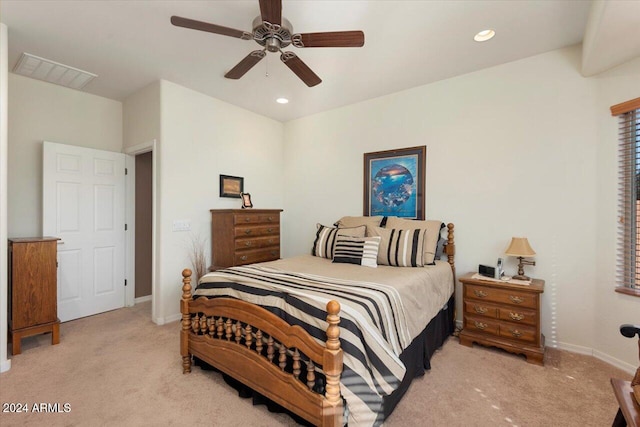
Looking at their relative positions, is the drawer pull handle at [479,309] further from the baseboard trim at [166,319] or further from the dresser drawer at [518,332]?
the baseboard trim at [166,319]

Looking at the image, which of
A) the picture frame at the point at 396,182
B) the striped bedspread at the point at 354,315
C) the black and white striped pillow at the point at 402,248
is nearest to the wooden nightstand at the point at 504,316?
the black and white striped pillow at the point at 402,248

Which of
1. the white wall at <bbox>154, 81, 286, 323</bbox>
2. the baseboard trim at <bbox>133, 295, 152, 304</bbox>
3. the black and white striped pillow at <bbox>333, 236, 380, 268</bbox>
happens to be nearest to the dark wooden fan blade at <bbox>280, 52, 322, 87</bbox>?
the black and white striped pillow at <bbox>333, 236, 380, 268</bbox>

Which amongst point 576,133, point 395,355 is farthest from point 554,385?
point 576,133

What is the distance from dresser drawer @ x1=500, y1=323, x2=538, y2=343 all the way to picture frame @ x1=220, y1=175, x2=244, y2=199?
3.49m

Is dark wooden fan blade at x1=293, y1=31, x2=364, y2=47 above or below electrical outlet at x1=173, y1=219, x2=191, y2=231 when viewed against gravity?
above

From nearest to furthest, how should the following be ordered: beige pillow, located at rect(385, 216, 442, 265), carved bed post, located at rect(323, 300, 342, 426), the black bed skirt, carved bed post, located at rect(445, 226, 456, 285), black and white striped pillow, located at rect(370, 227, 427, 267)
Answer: carved bed post, located at rect(323, 300, 342, 426) < the black bed skirt < black and white striped pillow, located at rect(370, 227, 427, 267) < beige pillow, located at rect(385, 216, 442, 265) < carved bed post, located at rect(445, 226, 456, 285)

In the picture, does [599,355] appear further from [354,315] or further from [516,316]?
[354,315]

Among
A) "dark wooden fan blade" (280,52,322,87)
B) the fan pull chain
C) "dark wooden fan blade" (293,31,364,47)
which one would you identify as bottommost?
"dark wooden fan blade" (280,52,322,87)

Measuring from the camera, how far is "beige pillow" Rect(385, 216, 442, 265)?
9.67 feet

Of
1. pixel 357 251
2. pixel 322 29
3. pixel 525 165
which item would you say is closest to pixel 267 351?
pixel 357 251

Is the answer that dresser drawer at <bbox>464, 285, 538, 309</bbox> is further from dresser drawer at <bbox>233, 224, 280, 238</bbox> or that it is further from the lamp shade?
dresser drawer at <bbox>233, 224, 280, 238</bbox>

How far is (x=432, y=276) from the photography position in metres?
2.56

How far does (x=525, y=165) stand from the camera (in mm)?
2797

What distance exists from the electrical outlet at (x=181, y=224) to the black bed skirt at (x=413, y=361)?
1650 mm
